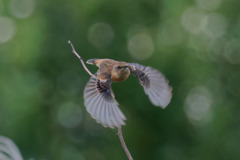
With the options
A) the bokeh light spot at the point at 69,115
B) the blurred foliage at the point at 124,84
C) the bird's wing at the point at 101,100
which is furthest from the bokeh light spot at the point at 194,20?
the bird's wing at the point at 101,100

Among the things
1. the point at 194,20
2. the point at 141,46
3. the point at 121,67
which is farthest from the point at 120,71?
the point at 194,20

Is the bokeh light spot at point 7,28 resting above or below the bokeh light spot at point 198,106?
above

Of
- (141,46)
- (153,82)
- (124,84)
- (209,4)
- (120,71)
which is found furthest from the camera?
(209,4)

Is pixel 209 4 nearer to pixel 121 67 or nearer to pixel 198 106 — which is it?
pixel 198 106

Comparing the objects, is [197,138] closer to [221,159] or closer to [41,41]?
[221,159]

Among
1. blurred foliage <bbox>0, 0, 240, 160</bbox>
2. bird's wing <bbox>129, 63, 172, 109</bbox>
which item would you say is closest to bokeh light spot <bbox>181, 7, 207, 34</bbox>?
blurred foliage <bbox>0, 0, 240, 160</bbox>

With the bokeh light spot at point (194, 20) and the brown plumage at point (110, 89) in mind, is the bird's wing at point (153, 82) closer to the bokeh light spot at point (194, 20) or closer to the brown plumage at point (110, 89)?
the brown plumage at point (110, 89)

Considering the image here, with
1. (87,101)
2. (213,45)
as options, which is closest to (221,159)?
(213,45)
